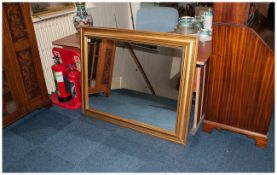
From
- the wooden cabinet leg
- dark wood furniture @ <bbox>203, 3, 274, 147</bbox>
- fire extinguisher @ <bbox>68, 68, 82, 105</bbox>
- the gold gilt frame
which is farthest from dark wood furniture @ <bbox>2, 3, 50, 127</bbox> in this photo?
the wooden cabinet leg

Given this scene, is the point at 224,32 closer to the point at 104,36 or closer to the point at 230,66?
the point at 230,66

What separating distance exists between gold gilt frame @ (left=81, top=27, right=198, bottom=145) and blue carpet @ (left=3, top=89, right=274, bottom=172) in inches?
2.5

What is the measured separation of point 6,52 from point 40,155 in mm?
780

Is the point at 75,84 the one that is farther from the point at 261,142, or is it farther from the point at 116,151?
the point at 261,142

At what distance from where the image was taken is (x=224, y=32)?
1445 millimetres

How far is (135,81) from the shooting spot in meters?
2.14

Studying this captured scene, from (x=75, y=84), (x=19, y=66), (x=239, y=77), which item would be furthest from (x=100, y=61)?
(x=239, y=77)

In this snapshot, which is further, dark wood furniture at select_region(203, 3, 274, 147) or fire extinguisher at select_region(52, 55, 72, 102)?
fire extinguisher at select_region(52, 55, 72, 102)

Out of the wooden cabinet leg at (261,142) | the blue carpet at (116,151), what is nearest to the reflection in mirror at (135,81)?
the blue carpet at (116,151)

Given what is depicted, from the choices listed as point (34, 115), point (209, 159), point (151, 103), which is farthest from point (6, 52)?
point (209, 159)

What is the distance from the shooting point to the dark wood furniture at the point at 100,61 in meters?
2.05

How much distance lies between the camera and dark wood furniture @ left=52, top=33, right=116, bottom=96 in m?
2.05

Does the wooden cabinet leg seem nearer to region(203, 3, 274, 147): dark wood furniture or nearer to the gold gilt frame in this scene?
region(203, 3, 274, 147): dark wood furniture

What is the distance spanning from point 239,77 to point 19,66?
160cm
